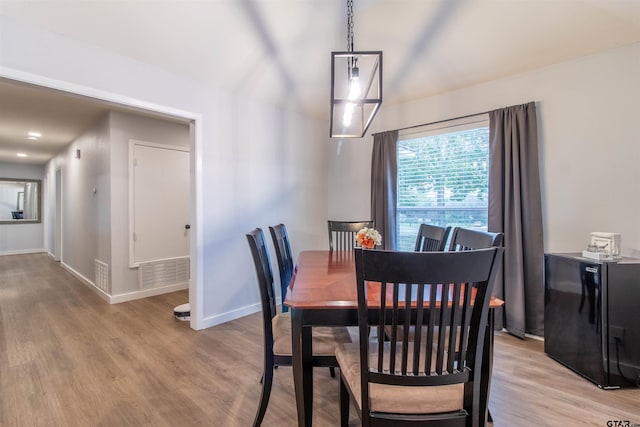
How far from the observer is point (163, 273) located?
166 inches

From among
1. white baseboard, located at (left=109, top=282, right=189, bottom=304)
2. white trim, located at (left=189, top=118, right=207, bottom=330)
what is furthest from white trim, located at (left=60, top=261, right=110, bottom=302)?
white trim, located at (left=189, top=118, right=207, bottom=330)

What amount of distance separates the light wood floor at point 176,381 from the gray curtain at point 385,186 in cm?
159

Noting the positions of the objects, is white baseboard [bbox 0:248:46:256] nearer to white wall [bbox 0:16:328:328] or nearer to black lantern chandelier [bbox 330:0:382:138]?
white wall [bbox 0:16:328:328]

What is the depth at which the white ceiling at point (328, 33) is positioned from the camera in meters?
1.95

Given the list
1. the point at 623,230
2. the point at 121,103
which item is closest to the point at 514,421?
the point at 623,230

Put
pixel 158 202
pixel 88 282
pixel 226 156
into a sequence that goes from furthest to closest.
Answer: pixel 88 282
pixel 158 202
pixel 226 156

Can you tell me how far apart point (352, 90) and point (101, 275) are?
430 cm

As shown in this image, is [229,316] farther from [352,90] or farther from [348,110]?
[352,90]

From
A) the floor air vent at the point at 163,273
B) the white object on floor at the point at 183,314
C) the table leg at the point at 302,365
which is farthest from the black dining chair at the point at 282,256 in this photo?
Result: the floor air vent at the point at 163,273

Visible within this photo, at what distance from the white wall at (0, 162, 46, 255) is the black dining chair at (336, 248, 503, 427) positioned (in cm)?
1038

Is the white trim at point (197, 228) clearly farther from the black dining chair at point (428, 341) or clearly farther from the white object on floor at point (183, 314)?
the black dining chair at point (428, 341)

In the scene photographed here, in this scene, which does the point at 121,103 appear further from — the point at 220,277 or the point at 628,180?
the point at 628,180

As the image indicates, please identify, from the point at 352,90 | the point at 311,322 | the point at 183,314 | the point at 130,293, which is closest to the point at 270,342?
the point at 311,322

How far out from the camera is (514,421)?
162 centimetres
